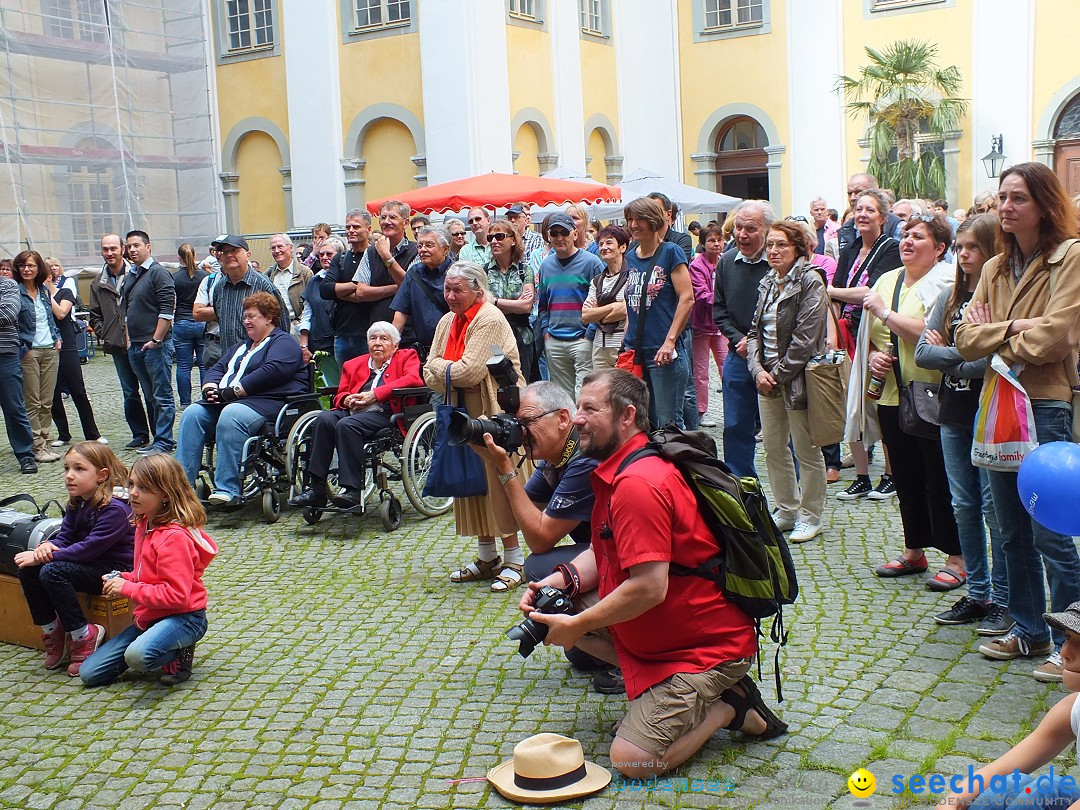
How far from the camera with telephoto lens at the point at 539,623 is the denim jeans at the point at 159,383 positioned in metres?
7.65

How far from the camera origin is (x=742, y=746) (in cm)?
449

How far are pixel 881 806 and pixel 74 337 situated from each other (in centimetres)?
1040

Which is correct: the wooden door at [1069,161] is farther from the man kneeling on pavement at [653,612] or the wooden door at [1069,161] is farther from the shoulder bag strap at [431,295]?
the man kneeling on pavement at [653,612]

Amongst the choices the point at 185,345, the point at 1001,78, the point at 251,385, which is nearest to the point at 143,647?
the point at 251,385

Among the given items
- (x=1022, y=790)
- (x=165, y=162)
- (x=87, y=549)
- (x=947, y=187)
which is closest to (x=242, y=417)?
(x=87, y=549)

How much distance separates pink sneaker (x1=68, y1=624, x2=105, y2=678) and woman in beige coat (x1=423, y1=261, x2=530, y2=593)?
79.3 inches

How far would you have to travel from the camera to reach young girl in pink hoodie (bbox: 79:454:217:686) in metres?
5.41

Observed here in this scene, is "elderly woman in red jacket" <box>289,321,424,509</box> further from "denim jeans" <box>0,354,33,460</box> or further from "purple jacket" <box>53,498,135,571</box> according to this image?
"denim jeans" <box>0,354,33,460</box>

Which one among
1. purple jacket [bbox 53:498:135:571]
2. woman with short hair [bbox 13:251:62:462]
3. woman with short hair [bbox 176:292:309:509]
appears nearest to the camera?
purple jacket [bbox 53:498:135:571]

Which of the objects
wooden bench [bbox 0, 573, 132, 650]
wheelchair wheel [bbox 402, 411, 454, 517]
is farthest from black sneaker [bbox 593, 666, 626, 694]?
wheelchair wheel [bbox 402, 411, 454, 517]

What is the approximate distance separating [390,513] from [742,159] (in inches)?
824

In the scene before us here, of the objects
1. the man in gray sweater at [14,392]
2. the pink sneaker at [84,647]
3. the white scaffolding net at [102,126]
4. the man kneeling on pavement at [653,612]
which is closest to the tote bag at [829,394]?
the man kneeling on pavement at [653,612]

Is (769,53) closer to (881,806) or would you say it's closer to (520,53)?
(520,53)

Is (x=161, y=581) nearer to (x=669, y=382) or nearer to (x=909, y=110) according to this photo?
(x=669, y=382)
